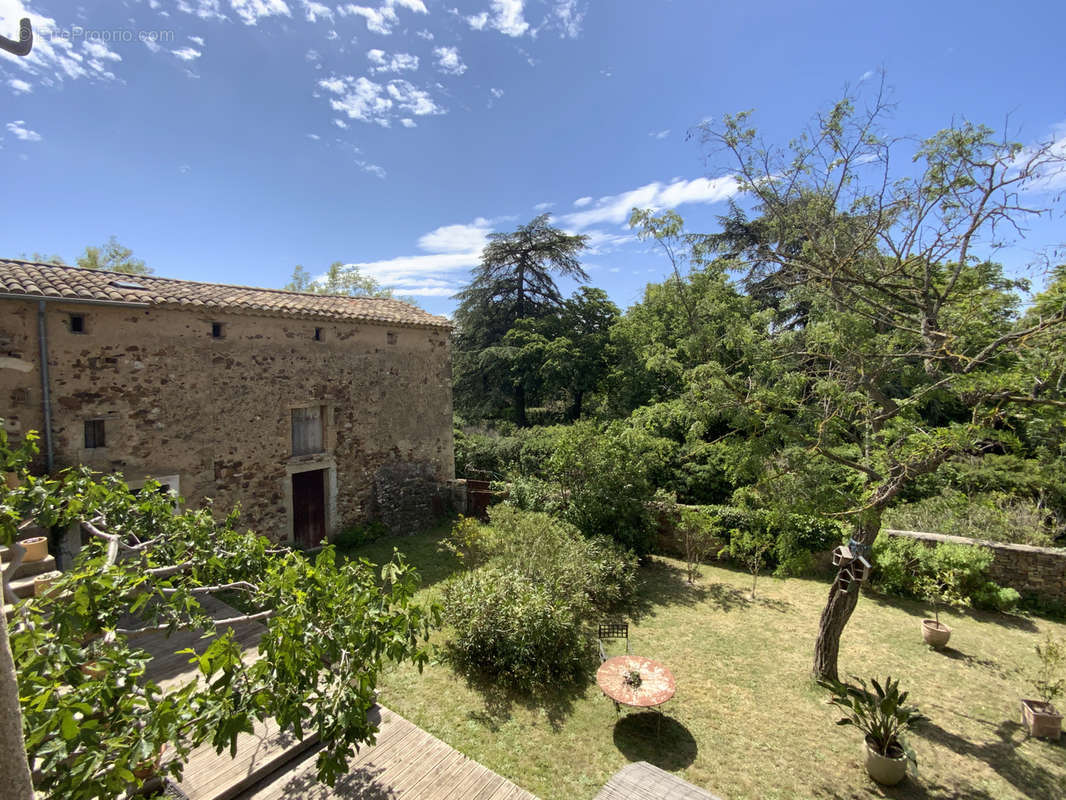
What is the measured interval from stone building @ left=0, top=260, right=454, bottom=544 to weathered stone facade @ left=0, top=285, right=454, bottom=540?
26 mm

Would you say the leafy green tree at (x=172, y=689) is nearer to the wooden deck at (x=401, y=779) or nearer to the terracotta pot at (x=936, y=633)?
the wooden deck at (x=401, y=779)

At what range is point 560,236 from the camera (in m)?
23.2

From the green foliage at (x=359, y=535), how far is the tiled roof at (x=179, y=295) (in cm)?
545

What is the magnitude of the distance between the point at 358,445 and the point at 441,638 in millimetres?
6433

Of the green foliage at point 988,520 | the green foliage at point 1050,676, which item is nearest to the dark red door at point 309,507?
the green foliage at point 1050,676

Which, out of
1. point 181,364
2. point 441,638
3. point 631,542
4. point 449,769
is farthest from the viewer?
point 631,542

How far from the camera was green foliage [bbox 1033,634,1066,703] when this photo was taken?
6612 mm

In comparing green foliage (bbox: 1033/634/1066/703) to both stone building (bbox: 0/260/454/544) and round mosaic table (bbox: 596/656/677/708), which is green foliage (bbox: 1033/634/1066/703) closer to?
round mosaic table (bbox: 596/656/677/708)

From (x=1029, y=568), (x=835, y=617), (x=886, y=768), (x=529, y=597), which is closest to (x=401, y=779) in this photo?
(x=529, y=597)

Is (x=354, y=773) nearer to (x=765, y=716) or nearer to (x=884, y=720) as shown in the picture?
(x=765, y=716)

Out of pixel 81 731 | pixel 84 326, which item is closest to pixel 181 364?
pixel 84 326

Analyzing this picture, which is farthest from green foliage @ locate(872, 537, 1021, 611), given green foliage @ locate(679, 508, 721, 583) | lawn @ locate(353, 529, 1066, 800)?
green foliage @ locate(679, 508, 721, 583)

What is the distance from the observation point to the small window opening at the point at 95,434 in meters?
9.38

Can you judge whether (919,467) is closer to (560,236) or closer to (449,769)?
(449,769)
